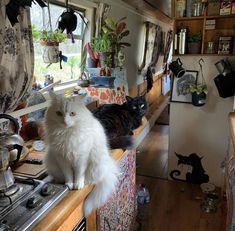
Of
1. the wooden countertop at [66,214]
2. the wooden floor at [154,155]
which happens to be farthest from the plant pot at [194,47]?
the wooden countertop at [66,214]

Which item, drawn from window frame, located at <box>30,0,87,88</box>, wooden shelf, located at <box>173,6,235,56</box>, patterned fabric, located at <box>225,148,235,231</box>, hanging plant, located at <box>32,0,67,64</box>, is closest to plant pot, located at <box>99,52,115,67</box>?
window frame, located at <box>30,0,87,88</box>

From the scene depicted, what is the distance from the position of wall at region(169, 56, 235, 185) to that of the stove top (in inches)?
80.5

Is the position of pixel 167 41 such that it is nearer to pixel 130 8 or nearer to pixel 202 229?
pixel 130 8

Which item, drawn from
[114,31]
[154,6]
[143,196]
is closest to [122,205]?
[143,196]

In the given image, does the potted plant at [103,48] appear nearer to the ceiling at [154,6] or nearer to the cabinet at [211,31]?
the cabinet at [211,31]

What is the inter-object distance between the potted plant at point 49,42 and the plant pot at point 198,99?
57.5 inches

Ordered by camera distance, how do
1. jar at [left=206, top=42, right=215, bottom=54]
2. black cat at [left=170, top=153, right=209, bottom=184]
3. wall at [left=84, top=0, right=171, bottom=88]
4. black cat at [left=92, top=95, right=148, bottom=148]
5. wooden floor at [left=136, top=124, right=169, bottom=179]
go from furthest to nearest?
1. wooden floor at [left=136, top=124, right=169, bottom=179]
2. wall at [left=84, top=0, right=171, bottom=88]
3. black cat at [left=170, top=153, right=209, bottom=184]
4. jar at [left=206, top=42, right=215, bottom=54]
5. black cat at [left=92, top=95, right=148, bottom=148]

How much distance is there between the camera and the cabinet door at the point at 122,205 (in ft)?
4.53

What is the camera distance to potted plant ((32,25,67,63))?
1.96 metres

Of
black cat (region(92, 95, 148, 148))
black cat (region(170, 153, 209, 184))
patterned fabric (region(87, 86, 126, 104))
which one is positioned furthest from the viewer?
black cat (region(170, 153, 209, 184))

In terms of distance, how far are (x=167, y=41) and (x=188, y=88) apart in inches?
133

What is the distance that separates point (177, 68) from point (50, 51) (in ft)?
4.39

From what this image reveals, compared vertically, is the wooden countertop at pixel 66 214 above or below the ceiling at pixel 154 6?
below

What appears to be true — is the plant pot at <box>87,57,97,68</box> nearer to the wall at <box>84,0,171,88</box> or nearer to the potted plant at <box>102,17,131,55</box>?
the potted plant at <box>102,17,131,55</box>
